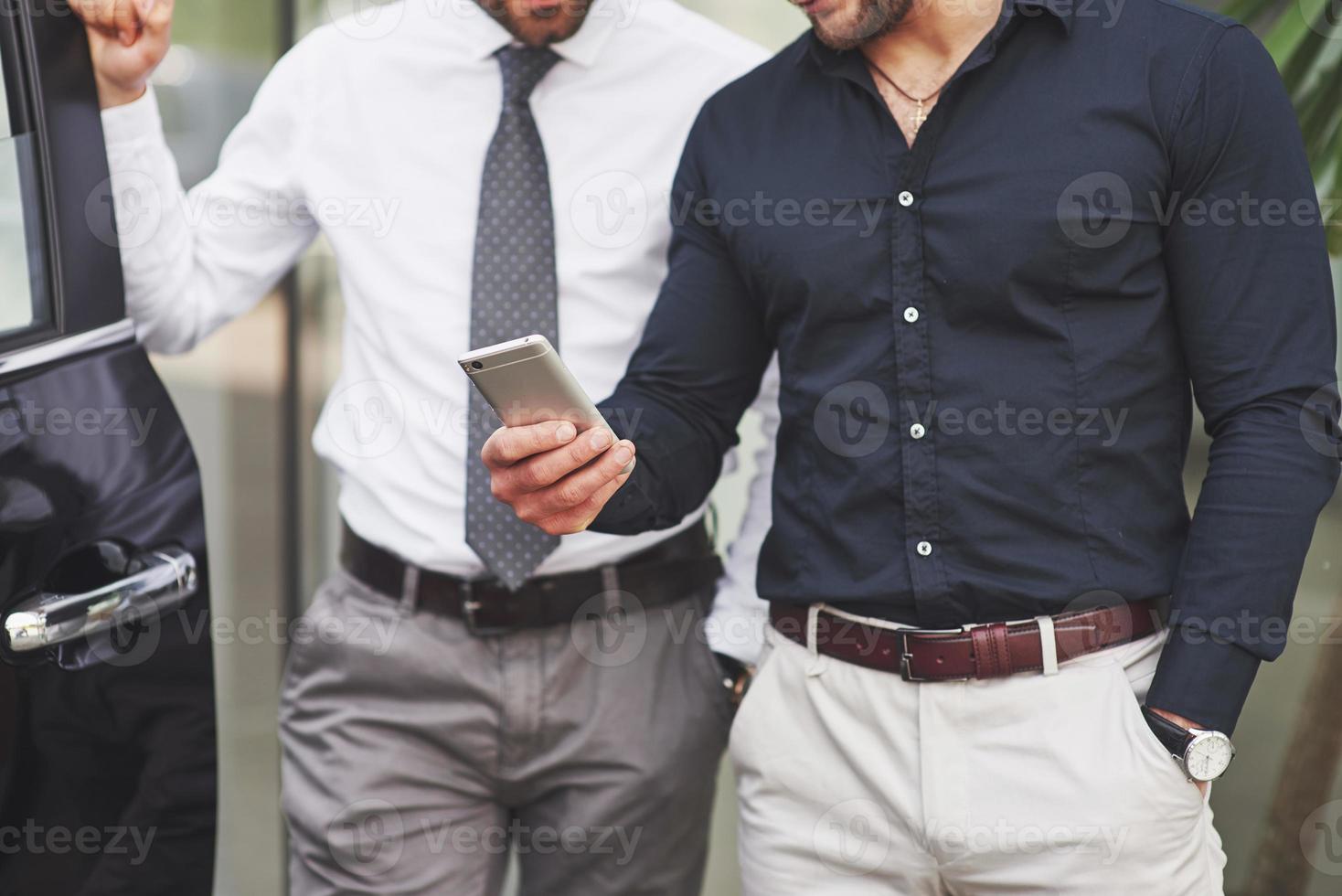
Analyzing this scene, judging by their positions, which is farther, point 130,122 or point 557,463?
point 130,122

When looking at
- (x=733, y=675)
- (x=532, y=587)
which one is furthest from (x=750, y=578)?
(x=532, y=587)

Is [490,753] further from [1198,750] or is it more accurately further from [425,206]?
[1198,750]

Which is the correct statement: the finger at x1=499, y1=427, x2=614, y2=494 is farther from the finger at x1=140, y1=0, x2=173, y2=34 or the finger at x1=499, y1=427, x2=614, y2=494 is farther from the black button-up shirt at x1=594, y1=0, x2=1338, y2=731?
the finger at x1=140, y1=0, x2=173, y2=34

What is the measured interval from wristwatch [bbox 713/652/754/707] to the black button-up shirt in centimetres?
36

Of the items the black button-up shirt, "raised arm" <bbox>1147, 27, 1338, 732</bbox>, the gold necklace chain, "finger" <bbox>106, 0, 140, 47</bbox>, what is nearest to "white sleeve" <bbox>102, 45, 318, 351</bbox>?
"finger" <bbox>106, 0, 140, 47</bbox>

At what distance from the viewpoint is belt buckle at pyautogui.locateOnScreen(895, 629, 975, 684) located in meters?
1.54

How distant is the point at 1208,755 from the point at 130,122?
4.91 feet

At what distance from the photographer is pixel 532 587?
6.25ft

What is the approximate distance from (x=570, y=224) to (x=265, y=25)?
144 centimetres

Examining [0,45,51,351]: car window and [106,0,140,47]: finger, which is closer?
[0,45,51,351]: car window

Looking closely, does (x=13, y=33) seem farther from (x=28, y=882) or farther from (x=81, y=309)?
(x=28, y=882)

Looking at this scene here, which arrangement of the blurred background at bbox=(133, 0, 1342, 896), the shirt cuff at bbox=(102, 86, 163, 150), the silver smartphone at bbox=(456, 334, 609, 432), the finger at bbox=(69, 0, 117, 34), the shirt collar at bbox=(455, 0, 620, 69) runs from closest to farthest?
the silver smartphone at bbox=(456, 334, 609, 432) < the finger at bbox=(69, 0, 117, 34) < the shirt cuff at bbox=(102, 86, 163, 150) < the shirt collar at bbox=(455, 0, 620, 69) < the blurred background at bbox=(133, 0, 1342, 896)

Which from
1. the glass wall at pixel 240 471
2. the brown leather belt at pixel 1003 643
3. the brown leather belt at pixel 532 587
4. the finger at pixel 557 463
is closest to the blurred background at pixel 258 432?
the glass wall at pixel 240 471

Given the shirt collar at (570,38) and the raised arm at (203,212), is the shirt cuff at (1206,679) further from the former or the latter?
the raised arm at (203,212)
